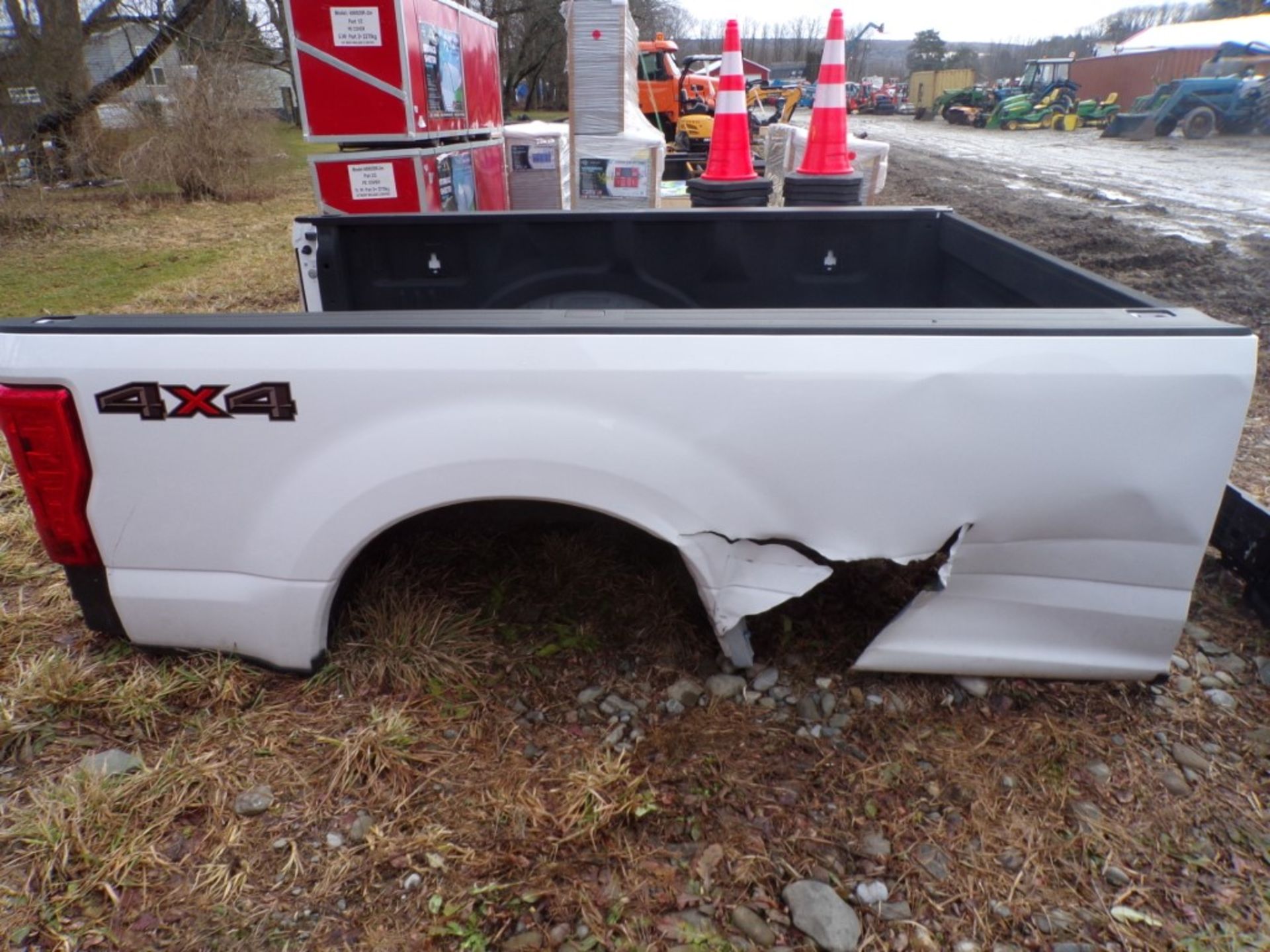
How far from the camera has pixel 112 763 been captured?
2096mm

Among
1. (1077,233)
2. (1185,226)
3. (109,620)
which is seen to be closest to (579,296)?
(109,620)

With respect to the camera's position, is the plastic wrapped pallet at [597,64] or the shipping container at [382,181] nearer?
the shipping container at [382,181]

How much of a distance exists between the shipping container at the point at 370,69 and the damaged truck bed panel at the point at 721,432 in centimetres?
366

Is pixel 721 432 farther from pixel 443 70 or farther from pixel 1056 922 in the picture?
pixel 443 70

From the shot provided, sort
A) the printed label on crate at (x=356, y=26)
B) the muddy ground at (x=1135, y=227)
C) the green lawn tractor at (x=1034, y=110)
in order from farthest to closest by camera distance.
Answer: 1. the green lawn tractor at (x=1034, y=110)
2. the muddy ground at (x=1135, y=227)
3. the printed label on crate at (x=356, y=26)

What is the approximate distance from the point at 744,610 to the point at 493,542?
46.7 inches

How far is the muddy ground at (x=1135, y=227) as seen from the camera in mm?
6340

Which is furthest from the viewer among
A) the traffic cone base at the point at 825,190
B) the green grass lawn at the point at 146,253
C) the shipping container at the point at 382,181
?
the green grass lawn at the point at 146,253

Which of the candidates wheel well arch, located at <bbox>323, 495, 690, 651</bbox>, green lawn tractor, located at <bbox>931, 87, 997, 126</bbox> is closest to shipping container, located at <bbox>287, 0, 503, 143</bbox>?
wheel well arch, located at <bbox>323, 495, 690, 651</bbox>

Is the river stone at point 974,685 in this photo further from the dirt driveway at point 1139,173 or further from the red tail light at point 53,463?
the dirt driveway at point 1139,173

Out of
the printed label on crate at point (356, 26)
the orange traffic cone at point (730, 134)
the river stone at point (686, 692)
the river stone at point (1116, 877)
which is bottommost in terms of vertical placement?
the river stone at point (1116, 877)

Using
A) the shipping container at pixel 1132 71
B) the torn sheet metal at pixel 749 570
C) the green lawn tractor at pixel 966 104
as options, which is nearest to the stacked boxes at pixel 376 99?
the torn sheet metal at pixel 749 570

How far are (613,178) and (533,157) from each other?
3.56 ft

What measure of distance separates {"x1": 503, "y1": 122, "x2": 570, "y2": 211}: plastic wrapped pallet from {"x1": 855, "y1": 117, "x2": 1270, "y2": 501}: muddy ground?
15.5 ft
